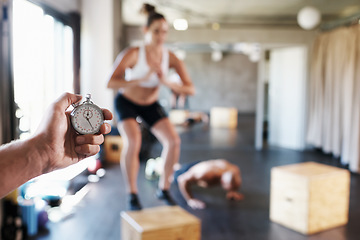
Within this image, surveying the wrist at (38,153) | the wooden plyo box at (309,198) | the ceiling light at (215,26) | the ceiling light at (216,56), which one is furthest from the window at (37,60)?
the ceiling light at (216,56)

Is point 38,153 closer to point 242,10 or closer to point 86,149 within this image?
point 86,149

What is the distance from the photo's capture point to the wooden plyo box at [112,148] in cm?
475

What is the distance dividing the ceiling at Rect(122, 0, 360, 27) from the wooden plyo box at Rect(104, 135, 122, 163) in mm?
2337

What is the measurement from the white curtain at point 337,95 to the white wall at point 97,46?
324 centimetres

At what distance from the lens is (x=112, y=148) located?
4.76 meters

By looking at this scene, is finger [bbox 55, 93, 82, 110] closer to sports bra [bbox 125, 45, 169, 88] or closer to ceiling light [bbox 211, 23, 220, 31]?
sports bra [bbox 125, 45, 169, 88]

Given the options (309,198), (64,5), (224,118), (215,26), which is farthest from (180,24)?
(224,118)

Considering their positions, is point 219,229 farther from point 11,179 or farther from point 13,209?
point 11,179

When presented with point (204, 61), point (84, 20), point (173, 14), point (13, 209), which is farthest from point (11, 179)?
point (204, 61)

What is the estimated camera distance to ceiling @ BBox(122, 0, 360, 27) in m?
5.53

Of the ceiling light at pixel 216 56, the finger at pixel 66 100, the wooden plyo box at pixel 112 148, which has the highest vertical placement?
the ceiling light at pixel 216 56

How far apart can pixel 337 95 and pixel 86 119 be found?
189 inches

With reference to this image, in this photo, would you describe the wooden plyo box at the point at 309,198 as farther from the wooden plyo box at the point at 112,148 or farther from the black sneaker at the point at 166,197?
the wooden plyo box at the point at 112,148

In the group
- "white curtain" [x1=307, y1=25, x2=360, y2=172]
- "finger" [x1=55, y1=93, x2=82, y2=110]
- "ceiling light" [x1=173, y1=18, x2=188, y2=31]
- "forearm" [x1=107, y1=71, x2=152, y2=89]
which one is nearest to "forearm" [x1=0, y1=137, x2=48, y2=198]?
"finger" [x1=55, y1=93, x2=82, y2=110]
